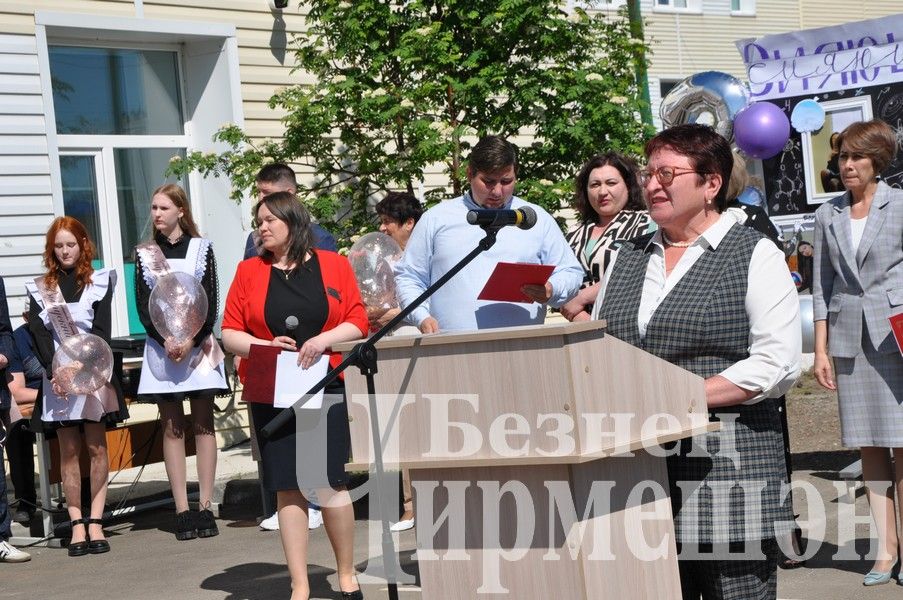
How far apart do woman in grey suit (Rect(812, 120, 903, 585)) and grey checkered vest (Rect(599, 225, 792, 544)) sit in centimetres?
254

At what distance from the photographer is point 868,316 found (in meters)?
6.32

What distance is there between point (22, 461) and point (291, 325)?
421cm

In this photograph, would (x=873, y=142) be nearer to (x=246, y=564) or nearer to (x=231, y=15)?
(x=246, y=564)

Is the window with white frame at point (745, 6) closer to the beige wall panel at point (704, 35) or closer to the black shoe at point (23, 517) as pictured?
the beige wall panel at point (704, 35)

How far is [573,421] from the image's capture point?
337 cm

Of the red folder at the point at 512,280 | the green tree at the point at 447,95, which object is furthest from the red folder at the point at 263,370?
the green tree at the point at 447,95

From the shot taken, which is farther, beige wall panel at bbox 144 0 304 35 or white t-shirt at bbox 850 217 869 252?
beige wall panel at bbox 144 0 304 35

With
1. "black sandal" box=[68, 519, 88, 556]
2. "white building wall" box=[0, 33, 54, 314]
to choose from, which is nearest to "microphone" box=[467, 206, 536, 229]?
"black sandal" box=[68, 519, 88, 556]

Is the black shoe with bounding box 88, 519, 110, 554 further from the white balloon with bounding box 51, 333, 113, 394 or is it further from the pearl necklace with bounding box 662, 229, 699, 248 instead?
the pearl necklace with bounding box 662, 229, 699, 248

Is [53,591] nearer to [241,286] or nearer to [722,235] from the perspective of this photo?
[241,286]

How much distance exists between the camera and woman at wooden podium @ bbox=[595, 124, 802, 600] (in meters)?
3.79

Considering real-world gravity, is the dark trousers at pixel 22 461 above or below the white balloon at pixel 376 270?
below

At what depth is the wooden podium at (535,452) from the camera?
3.44 metres

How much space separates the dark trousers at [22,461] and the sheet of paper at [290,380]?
155 inches
